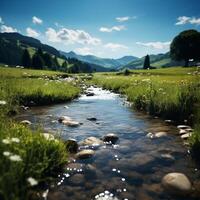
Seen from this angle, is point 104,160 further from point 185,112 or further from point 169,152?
point 185,112

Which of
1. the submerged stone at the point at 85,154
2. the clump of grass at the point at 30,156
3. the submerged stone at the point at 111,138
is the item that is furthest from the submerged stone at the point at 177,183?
the submerged stone at the point at 111,138

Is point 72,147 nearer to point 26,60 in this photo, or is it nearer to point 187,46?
point 187,46

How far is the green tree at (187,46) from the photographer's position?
3425 inches

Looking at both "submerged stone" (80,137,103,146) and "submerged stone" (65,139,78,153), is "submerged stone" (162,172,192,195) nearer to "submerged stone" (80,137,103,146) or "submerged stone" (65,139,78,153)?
"submerged stone" (65,139,78,153)

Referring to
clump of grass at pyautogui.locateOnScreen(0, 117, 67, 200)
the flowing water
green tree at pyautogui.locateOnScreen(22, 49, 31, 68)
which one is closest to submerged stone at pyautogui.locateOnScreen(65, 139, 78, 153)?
the flowing water

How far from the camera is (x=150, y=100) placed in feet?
57.5

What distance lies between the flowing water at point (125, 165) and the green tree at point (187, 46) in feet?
255

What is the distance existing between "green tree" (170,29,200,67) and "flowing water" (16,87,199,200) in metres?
77.8

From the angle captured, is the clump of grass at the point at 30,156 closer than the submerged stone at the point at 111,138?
Yes

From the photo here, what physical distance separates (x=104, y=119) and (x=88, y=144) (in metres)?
5.66

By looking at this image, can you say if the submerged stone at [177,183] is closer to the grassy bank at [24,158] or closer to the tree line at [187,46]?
the grassy bank at [24,158]

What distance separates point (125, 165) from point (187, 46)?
282 ft

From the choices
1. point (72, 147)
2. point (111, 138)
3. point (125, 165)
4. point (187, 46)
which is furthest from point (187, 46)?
point (125, 165)

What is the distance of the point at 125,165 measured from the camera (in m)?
8.73
